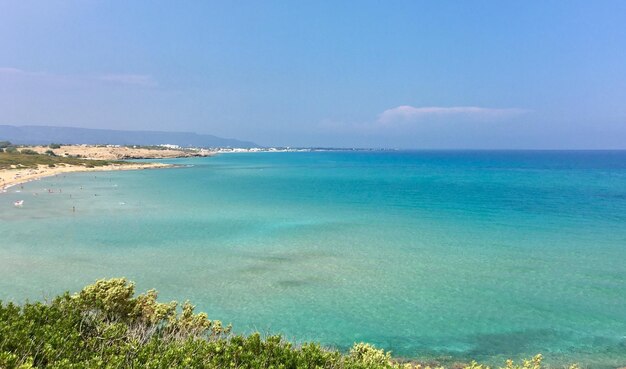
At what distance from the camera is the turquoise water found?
70.3 ft

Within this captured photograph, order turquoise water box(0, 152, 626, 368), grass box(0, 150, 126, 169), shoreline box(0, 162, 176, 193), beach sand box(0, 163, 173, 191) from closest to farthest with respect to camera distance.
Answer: turquoise water box(0, 152, 626, 368)
shoreline box(0, 162, 176, 193)
beach sand box(0, 163, 173, 191)
grass box(0, 150, 126, 169)

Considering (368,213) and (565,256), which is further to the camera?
(368,213)

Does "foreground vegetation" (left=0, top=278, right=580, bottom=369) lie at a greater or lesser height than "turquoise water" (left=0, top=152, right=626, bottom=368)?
greater

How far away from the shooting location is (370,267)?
103ft

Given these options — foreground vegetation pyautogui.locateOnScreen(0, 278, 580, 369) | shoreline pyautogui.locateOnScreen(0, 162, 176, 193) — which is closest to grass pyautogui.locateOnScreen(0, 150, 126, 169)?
shoreline pyautogui.locateOnScreen(0, 162, 176, 193)

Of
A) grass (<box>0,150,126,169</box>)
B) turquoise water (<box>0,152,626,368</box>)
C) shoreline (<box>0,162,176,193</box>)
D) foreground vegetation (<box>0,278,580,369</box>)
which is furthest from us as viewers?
grass (<box>0,150,126,169</box>)

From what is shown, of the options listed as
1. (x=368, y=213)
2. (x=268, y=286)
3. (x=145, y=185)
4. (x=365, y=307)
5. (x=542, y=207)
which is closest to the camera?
(x=365, y=307)

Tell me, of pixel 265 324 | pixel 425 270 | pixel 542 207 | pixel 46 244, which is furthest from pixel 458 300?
pixel 542 207

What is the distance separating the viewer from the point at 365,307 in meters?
24.2

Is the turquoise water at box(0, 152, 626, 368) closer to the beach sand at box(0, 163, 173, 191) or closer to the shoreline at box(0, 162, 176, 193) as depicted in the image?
the shoreline at box(0, 162, 176, 193)

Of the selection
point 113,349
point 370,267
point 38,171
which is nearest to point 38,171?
point 38,171

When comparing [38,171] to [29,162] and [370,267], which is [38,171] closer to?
[29,162]

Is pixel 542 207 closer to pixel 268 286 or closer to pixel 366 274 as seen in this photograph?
pixel 366 274

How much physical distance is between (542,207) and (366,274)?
43.2 m
